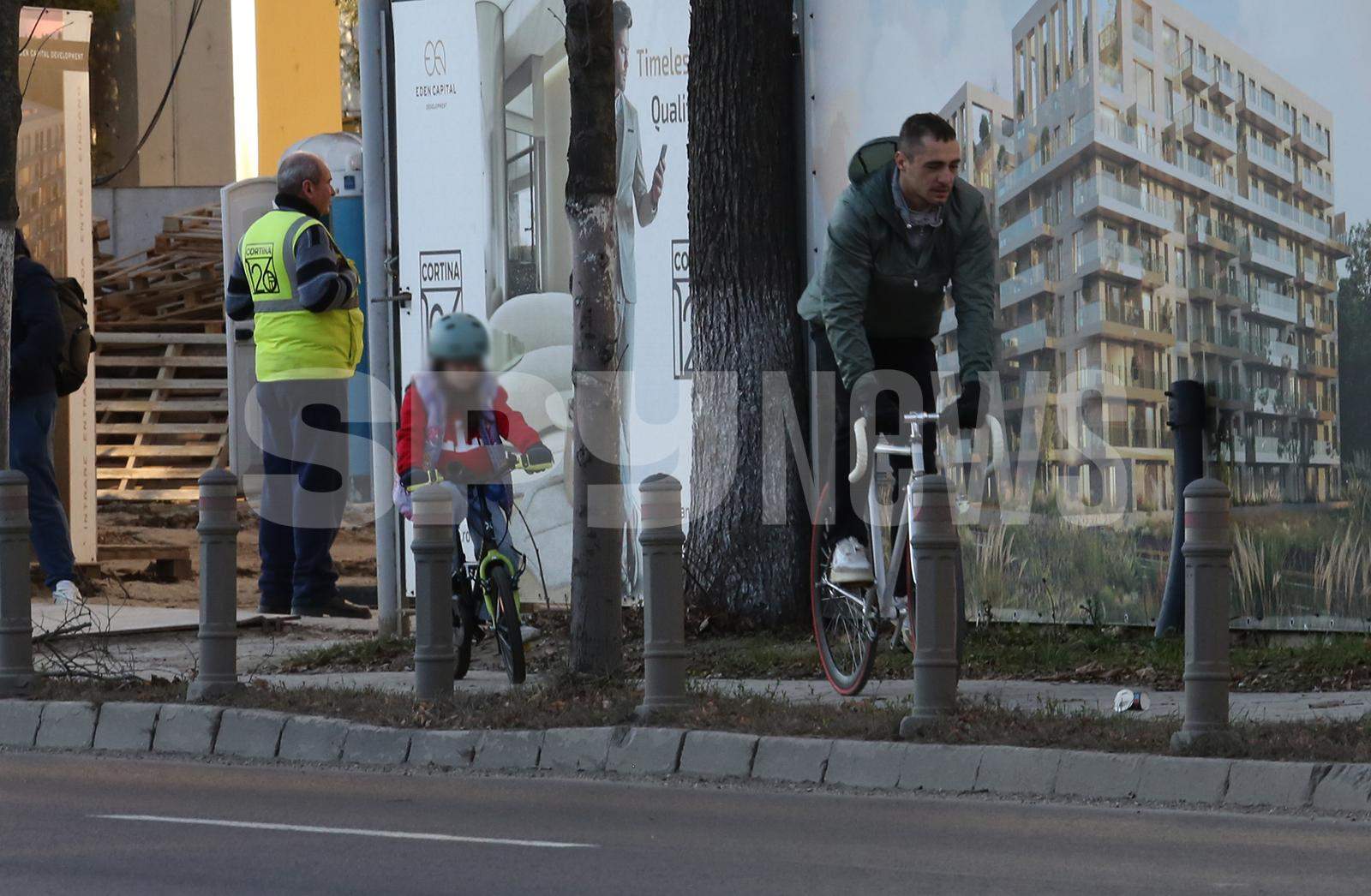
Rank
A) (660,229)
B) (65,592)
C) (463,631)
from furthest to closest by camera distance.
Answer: (65,592) → (660,229) → (463,631)

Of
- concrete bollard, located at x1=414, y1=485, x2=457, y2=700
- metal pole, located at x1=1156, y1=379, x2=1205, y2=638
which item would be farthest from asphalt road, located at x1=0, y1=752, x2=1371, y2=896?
metal pole, located at x1=1156, y1=379, x2=1205, y2=638

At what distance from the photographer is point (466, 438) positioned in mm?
10188

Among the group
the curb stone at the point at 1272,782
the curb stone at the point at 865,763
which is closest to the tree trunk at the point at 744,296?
the curb stone at the point at 865,763

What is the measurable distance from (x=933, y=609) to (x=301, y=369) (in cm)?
576

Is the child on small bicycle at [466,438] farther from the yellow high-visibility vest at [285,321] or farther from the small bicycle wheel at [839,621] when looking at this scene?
the yellow high-visibility vest at [285,321]

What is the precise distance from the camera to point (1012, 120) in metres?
11.0

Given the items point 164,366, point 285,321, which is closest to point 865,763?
point 285,321

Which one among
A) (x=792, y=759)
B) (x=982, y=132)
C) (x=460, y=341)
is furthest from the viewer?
(x=982, y=132)

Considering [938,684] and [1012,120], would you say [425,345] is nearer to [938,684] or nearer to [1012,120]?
[1012,120]

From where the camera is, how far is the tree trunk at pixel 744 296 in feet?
37.4

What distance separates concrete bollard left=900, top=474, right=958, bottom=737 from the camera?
8023 millimetres

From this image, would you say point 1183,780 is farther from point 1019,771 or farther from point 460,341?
point 460,341

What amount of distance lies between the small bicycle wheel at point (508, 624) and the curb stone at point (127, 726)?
142 centimetres

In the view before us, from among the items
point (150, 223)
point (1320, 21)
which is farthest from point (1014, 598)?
point (150, 223)
